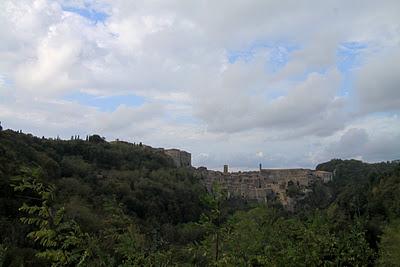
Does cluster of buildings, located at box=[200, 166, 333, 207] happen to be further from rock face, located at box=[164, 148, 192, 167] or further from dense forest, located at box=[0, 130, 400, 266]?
dense forest, located at box=[0, 130, 400, 266]

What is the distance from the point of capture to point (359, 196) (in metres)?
43.3

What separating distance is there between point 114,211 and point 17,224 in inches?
729

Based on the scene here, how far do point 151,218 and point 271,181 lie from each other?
75.4 metres

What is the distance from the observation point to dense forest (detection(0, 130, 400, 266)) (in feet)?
10.9

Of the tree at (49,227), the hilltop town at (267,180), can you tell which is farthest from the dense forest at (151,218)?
the hilltop town at (267,180)

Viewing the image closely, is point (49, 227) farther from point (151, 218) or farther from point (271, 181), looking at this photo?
point (271, 181)

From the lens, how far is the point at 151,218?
42906 millimetres

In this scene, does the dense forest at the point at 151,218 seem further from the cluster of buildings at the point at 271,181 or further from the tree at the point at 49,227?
the cluster of buildings at the point at 271,181

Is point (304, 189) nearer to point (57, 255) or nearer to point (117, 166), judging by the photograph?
point (117, 166)

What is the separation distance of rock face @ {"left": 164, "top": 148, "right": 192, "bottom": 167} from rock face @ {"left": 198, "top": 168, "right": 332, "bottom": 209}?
391 cm

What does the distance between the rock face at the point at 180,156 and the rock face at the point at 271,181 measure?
391cm

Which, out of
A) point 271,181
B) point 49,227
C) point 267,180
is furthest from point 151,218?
point 267,180

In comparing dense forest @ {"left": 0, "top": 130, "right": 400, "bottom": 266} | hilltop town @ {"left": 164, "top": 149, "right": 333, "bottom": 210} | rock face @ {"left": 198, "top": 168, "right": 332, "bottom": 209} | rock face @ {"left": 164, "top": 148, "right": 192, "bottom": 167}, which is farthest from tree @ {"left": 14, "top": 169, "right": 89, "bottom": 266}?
rock face @ {"left": 164, "top": 148, "right": 192, "bottom": 167}

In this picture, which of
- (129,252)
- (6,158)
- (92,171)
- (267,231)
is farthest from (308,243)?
(92,171)
